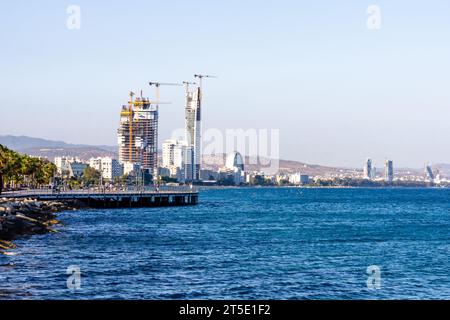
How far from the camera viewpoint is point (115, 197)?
142 m

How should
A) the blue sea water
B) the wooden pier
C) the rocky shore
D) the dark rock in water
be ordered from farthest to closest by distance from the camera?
the wooden pier, the dark rock in water, the rocky shore, the blue sea water

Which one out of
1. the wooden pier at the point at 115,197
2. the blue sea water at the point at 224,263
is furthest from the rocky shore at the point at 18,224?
the wooden pier at the point at 115,197

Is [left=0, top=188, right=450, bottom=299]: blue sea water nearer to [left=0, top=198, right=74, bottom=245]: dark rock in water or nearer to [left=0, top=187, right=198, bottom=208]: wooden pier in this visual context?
[left=0, top=198, right=74, bottom=245]: dark rock in water

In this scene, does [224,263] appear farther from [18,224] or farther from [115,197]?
[115,197]

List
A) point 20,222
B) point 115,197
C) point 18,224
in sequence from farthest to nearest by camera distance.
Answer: point 115,197 < point 20,222 < point 18,224

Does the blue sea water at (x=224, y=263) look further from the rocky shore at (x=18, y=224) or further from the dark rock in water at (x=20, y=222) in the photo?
the dark rock in water at (x=20, y=222)

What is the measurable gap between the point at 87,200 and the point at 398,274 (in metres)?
96.0

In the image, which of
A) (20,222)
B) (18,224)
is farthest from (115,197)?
(18,224)

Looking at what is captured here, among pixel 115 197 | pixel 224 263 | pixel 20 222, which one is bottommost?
pixel 224 263

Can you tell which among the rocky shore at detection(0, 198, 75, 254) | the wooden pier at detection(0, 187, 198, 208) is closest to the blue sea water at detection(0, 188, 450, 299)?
the rocky shore at detection(0, 198, 75, 254)

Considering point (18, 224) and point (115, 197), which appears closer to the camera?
point (18, 224)

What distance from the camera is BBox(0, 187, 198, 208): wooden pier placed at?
128 m

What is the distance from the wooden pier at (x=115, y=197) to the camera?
127694 mm
